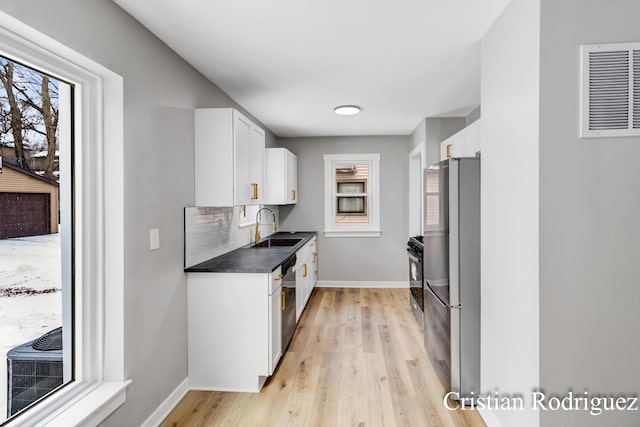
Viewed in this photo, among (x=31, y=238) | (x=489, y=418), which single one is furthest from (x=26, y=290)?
(x=489, y=418)

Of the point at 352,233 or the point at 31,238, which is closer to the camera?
the point at 31,238

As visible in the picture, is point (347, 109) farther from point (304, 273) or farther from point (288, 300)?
point (288, 300)

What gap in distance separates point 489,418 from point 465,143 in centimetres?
217

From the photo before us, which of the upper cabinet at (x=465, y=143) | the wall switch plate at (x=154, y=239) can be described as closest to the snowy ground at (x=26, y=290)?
the wall switch plate at (x=154, y=239)

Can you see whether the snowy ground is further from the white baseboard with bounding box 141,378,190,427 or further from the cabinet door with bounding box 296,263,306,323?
the cabinet door with bounding box 296,263,306,323

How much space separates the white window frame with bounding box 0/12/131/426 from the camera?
189cm

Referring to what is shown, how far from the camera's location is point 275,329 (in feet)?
9.56

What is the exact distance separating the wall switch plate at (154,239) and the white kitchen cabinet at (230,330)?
51 centimetres

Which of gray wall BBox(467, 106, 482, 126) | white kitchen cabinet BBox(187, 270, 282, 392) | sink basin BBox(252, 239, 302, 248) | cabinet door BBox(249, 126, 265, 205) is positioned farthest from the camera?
sink basin BBox(252, 239, 302, 248)

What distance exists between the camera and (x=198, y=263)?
2.97 m

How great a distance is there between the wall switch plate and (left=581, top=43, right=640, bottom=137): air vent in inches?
91.5

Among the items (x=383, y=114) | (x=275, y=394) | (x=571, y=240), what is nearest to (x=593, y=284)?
(x=571, y=240)

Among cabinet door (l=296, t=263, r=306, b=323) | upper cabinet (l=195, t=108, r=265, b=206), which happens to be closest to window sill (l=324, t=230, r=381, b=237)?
cabinet door (l=296, t=263, r=306, b=323)

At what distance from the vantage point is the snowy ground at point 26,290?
1.50 meters
